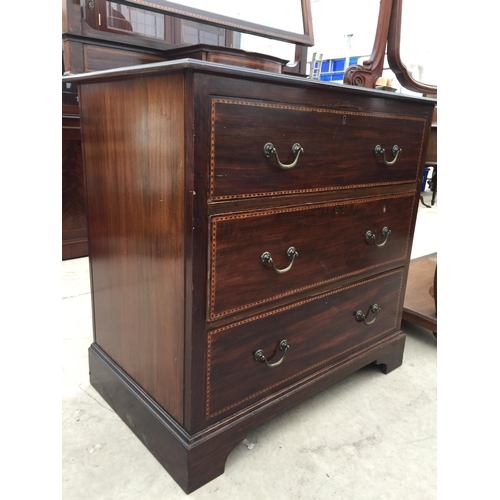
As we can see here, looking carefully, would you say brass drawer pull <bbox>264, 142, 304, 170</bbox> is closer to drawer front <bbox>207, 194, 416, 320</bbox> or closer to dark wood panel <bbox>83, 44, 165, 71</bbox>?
drawer front <bbox>207, 194, 416, 320</bbox>

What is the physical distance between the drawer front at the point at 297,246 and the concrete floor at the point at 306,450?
425 millimetres

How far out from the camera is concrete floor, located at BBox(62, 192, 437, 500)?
3.28 ft

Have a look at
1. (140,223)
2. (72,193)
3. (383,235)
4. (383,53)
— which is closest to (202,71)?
(140,223)

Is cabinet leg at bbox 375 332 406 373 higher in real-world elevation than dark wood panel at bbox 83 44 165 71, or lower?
lower

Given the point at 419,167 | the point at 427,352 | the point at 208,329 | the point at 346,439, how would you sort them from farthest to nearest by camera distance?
the point at 427,352
the point at 419,167
the point at 346,439
the point at 208,329

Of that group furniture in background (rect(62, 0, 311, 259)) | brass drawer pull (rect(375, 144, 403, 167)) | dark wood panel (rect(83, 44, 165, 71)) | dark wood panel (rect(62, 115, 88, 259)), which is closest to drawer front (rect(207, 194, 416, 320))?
brass drawer pull (rect(375, 144, 403, 167))

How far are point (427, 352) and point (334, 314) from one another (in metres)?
0.66

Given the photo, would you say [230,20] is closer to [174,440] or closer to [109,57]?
[109,57]

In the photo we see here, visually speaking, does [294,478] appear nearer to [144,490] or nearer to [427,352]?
[144,490]

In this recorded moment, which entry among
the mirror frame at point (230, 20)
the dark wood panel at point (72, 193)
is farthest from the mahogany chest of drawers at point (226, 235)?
the dark wood panel at point (72, 193)

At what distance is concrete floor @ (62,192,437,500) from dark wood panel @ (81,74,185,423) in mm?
178

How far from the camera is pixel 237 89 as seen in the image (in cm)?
81

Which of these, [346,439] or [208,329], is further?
[346,439]
